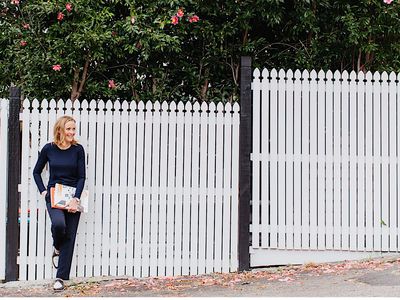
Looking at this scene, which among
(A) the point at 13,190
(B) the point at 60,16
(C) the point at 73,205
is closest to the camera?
(C) the point at 73,205

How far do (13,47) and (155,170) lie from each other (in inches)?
135

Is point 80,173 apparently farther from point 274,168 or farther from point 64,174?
point 274,168

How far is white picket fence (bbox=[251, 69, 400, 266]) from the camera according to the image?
751cm

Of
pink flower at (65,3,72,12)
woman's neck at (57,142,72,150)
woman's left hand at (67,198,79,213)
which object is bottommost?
woman's left hand at (67,198,79,213)

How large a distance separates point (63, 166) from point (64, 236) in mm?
811

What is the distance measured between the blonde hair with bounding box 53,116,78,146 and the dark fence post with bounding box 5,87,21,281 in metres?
0.53

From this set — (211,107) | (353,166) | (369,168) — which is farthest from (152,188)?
(369,168)

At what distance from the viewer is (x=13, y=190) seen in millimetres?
7383

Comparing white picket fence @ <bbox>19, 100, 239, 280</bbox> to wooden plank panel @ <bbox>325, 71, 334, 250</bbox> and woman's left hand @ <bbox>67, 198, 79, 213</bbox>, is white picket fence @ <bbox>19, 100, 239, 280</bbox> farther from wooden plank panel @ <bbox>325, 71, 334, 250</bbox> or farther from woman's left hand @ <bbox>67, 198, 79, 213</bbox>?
wooden plank panel @ <bbox>325, 71, 334, 250</bbox>

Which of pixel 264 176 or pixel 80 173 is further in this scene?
pixel 264 176

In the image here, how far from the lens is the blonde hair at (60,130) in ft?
23.4

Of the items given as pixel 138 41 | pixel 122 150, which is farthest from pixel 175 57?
pixel 122 150

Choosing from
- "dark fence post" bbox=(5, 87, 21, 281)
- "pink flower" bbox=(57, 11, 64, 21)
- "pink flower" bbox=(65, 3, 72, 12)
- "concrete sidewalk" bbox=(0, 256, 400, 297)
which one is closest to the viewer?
"concrete sidewalk" bbox=(0, 256, 400, 297)

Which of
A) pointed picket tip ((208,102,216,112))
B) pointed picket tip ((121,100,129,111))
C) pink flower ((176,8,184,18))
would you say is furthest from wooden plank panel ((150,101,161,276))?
pink flower ((176,8,184,18))
